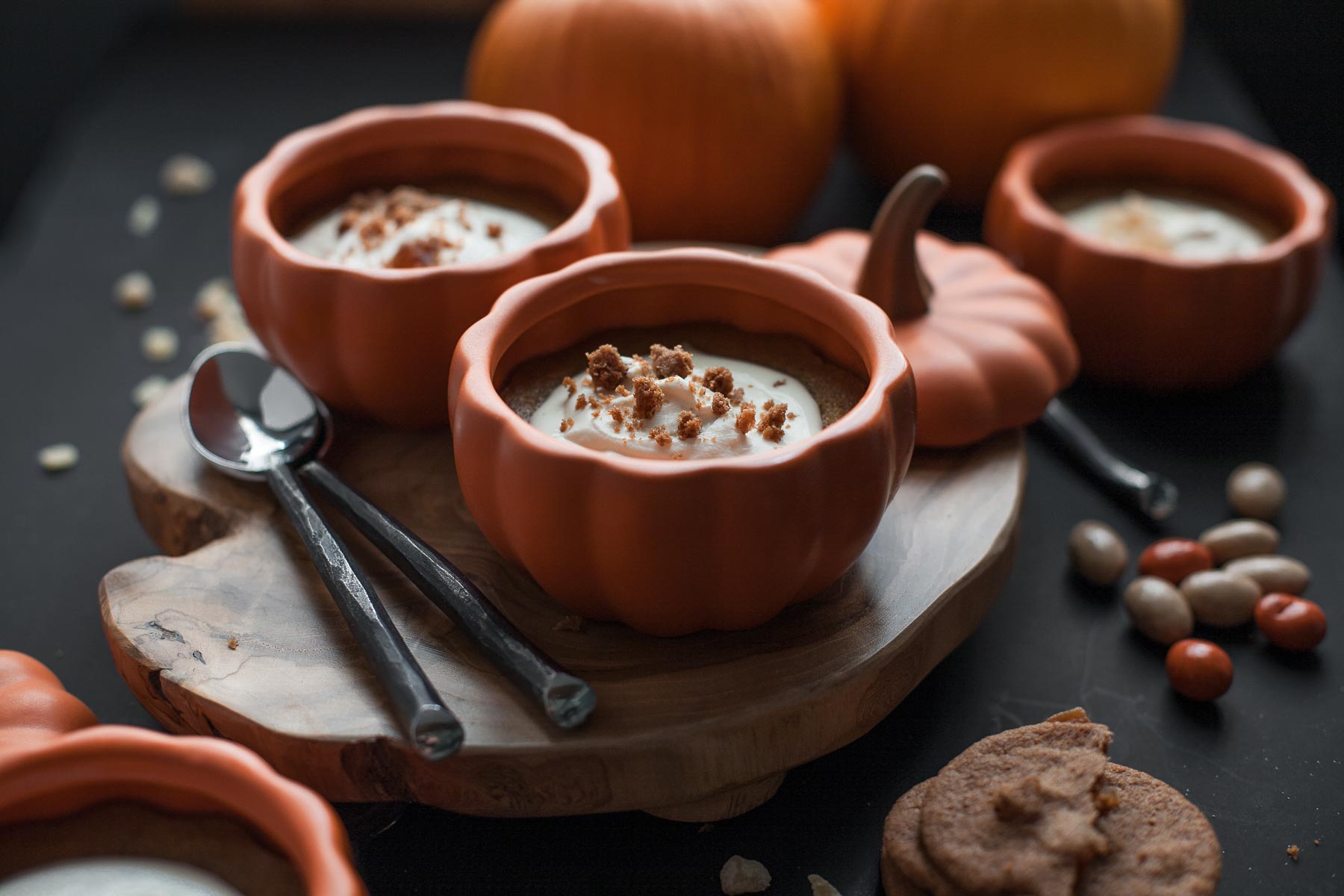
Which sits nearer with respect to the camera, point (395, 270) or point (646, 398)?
point (646, 398)

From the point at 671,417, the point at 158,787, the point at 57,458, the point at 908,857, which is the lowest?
the point at 57,458

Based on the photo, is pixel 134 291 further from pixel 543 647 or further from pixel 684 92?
pixel 543 647

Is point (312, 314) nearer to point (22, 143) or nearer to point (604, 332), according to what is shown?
point (604, 332)

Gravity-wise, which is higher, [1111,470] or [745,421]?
[745,421]

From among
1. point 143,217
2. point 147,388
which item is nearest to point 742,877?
point 147,388

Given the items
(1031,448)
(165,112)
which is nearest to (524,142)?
(1031,448)

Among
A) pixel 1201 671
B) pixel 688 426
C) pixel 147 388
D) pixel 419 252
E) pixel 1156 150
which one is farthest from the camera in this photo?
pixel 1156 150

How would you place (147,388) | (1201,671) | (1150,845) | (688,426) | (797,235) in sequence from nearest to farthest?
(1150,845), (688,426), (1201,671), (147,388), (797,235)
